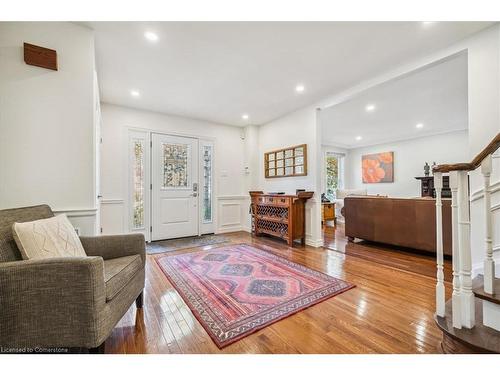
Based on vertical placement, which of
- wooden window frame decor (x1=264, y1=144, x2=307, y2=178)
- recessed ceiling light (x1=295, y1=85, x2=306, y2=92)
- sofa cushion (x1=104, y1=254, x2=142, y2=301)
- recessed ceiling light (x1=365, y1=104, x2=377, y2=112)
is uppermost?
recessed ceiling light (x1=365, y1=104, x2=377, y2=112)

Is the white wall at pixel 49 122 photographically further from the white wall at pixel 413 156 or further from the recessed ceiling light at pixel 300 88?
the white wall at pixel 413 156

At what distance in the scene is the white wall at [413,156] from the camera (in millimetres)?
5617

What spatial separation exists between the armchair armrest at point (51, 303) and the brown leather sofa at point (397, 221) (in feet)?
12.6

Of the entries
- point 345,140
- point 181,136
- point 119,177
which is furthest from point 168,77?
point 345,140

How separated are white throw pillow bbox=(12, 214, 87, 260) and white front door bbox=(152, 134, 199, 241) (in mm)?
2741

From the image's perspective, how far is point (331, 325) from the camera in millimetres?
1616

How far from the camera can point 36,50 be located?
6.13 feet

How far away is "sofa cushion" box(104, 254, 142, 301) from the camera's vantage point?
131 cm

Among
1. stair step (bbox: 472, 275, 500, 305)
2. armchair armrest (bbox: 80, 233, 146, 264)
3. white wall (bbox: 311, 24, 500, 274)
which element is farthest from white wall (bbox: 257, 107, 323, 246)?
armchair armrest (bbox: 80, 233, 146, 264)

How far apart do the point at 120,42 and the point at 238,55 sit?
1.20 metres

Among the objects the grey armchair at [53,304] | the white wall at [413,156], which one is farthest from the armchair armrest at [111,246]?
the white wall at [413,156]

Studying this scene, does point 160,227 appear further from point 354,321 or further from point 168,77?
point 354,321

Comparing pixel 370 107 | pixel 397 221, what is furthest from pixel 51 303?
pixel 370 107

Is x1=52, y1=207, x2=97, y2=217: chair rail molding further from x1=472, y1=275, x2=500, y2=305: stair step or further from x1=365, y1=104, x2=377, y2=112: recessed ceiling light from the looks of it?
x1=365, y1=104, x2=377, y2=112: recessed ceiling light
